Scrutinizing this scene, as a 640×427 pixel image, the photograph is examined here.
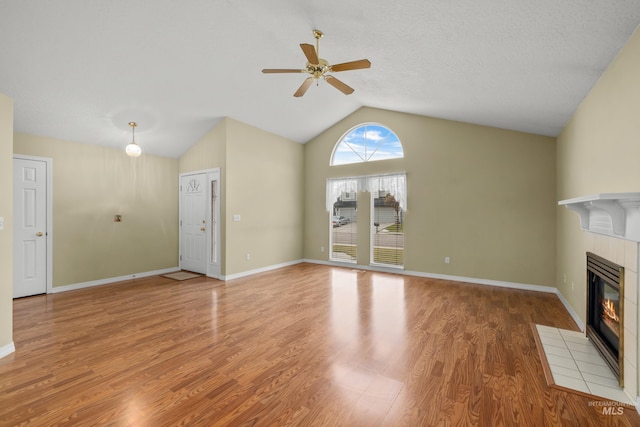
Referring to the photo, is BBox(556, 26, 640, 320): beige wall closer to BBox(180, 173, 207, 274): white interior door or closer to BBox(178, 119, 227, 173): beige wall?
BBox(178, 119, 227, 173): beige wall

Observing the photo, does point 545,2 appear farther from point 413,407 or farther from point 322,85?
point 322,85

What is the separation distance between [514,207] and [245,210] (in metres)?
5.00

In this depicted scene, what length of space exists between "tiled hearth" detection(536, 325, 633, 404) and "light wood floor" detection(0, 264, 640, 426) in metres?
0.13

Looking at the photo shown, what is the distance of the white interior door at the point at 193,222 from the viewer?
5.88 metres

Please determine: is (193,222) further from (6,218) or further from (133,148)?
(6,218)

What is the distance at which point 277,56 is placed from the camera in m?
3.89

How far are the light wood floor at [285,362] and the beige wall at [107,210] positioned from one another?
33.6 inches

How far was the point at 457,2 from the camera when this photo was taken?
2184 millimetres

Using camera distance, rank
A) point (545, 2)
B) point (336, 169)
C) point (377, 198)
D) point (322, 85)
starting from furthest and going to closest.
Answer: point (336, 169) → point (377, 198) → point (322, 85) → point (545, 2)

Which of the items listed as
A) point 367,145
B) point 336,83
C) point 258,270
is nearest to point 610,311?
point 336,83

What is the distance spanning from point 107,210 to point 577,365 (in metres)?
6.98

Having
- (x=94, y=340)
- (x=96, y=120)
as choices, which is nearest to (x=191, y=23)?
(x=96, y=120)

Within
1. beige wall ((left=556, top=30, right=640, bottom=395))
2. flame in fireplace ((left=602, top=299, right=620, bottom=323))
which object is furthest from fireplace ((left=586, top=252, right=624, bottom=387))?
beige wall ((left=556, top=30, right=640, bottom=395))

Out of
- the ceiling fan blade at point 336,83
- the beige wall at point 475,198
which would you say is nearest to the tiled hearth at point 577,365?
the beige wall at point 475,198
